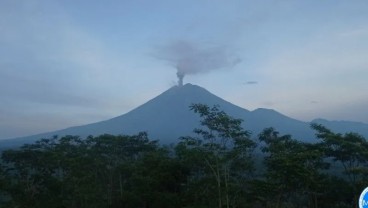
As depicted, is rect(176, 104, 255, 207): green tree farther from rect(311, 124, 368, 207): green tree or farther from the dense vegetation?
rect(311, 124, 368, 207): green tree

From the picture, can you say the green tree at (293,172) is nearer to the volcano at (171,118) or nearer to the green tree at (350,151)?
the green tree at (350,151)

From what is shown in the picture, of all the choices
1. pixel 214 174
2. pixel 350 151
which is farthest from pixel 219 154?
pixel 350 151

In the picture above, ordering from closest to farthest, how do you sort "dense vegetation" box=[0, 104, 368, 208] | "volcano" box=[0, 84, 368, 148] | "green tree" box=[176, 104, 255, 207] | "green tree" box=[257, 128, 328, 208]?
"green tree" box=[257, 128, 328, 208]
"dense vegetation" box=[0, 104, 368, 208]
"green tree" box=[176, 104, 255, 207]
"volcano" box=[0, 84, 368, 148]

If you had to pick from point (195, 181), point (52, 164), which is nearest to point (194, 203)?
point (195, 181)

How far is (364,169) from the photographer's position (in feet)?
52.6

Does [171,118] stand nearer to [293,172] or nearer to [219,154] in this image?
[219,154]

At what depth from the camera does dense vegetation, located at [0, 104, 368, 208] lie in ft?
55.7

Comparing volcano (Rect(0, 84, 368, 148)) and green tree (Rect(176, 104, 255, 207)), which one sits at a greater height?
volcano (Rect(0, 84, 368, 148))

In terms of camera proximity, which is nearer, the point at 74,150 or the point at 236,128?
the point at 236,128

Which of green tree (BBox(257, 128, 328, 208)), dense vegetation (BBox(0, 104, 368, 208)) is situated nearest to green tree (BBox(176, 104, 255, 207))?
dense vegetation (BBox(0, 104, 368, 208))

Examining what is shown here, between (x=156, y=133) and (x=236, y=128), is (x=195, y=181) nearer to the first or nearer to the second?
(x=236, y=128)

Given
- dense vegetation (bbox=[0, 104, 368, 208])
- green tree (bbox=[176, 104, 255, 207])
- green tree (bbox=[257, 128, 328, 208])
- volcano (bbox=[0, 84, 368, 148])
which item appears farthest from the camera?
volcano (bbox=[0, 84, 368, 148])

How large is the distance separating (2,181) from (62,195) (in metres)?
3.19

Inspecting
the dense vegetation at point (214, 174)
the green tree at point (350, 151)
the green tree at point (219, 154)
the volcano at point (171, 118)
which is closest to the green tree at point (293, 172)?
the dense vegetation at point (214, 174)
